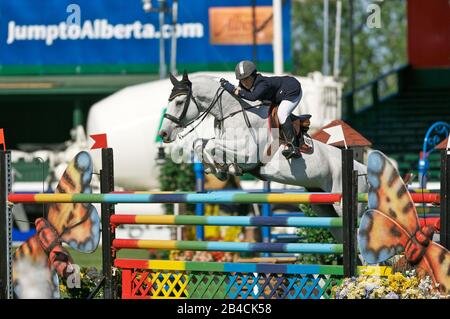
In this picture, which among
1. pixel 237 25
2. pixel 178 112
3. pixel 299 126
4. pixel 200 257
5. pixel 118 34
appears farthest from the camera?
pixel 118 34

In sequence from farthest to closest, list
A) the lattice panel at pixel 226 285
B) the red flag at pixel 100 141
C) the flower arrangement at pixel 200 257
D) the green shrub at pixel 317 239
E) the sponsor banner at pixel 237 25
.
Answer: the sponsor banner at pixel 237 25, the flower arrangement at pixel 200 257, the green shrub at pixel 317 239, the red flag at pixel 100 141, the lattice panel at pixel 226 285

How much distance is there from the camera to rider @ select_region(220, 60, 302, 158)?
9.26 meters

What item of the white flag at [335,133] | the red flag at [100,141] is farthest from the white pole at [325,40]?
the red flag at [100,141]

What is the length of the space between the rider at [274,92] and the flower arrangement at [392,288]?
2.26 m

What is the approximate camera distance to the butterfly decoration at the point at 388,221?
734cm

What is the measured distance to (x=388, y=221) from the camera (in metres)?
7.40

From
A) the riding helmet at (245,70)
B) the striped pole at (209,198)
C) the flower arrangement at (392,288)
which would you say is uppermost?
the riding helmet at (245,70)

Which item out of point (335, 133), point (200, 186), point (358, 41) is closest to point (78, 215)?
point (335, 133)

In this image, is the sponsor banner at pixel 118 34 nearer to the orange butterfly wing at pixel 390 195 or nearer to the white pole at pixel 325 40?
the white pole at pixel 325 40

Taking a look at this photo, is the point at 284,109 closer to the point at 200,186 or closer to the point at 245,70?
the point at 245,70

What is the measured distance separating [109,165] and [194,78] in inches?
59.4

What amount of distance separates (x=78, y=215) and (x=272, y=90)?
2.04 m

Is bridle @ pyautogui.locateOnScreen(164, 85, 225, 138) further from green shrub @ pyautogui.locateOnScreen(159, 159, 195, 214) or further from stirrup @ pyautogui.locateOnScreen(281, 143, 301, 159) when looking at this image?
green shrub @ pyautogui.locateOnScreen(159, 159, 195, 214)
